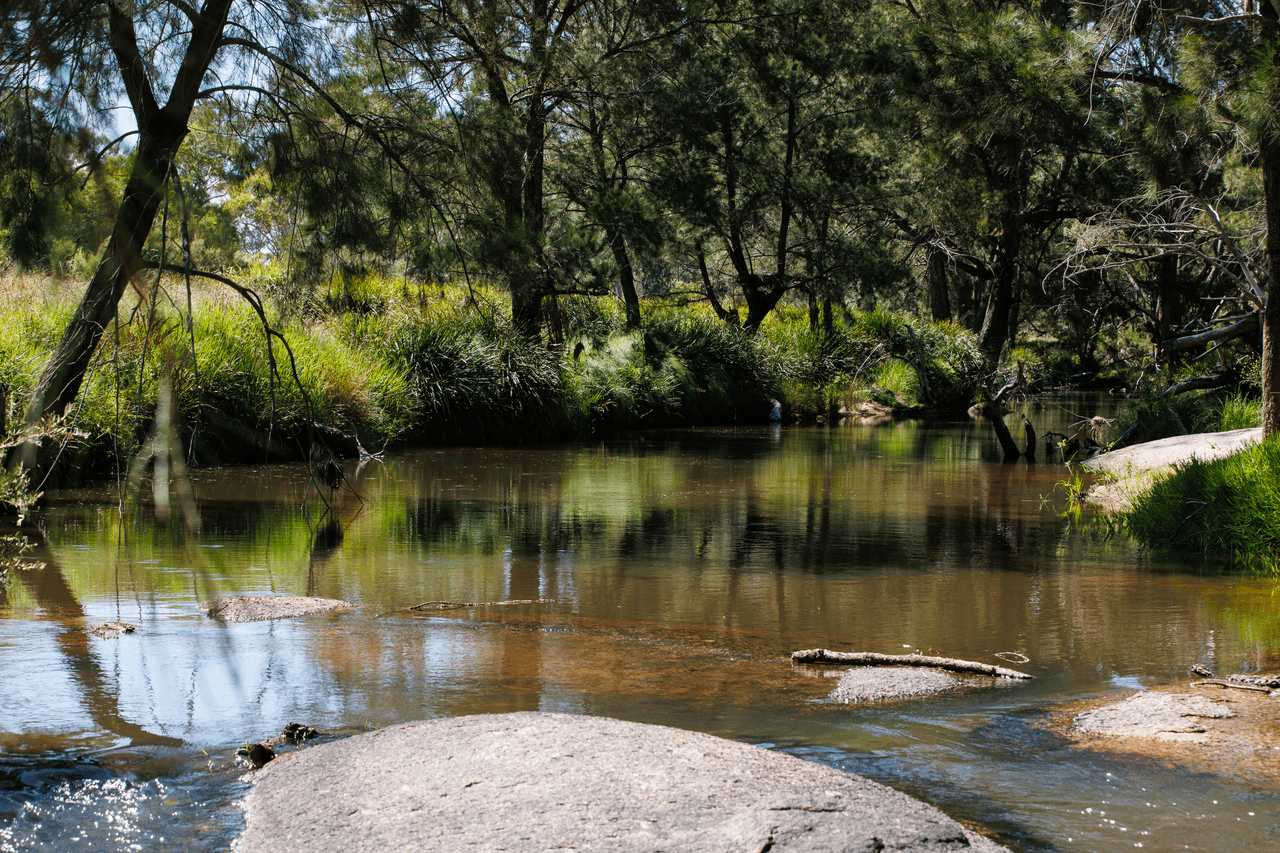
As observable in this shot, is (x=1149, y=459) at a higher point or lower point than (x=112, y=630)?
higher

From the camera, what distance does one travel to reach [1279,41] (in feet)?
20.5

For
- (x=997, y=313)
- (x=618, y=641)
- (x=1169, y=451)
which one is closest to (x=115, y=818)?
(x=618, y=641)

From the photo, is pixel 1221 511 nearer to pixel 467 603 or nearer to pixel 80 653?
pixel 467 603

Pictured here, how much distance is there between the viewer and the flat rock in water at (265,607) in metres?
4.81

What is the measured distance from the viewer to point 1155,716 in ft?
11.5

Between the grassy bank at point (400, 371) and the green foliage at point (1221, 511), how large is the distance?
5.13m

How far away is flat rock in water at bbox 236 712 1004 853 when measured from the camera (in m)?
2.34

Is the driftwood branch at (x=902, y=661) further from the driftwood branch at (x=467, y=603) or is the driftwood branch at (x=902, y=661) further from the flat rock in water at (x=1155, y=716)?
the driftwood branch at (x=467, y=603)

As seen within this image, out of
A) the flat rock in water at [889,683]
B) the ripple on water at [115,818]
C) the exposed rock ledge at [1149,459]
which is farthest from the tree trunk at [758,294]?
the ripple on water at [115,818]

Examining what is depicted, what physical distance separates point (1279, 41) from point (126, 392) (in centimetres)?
→ 966

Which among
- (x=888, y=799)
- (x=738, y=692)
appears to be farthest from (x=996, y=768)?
(x=738, y=692)

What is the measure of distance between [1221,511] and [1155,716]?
13.3 feet

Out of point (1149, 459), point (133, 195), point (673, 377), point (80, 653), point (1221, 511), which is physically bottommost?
point (80, 653)

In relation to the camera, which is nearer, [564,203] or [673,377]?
[564,203]
